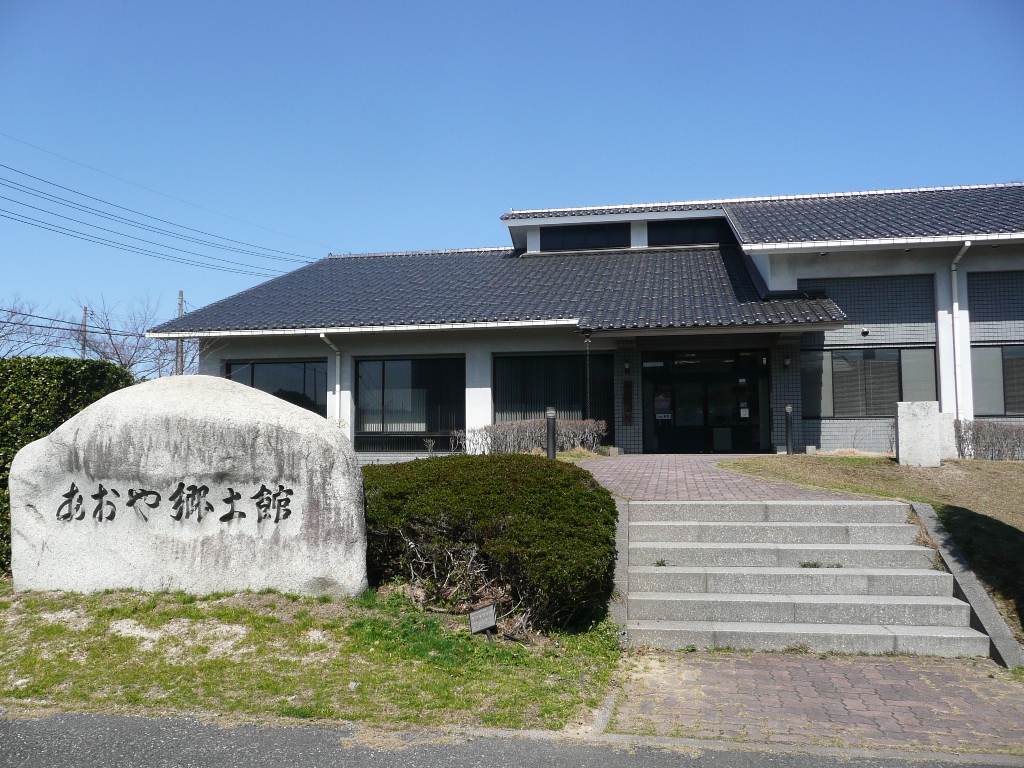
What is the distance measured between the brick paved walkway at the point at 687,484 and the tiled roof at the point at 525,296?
13.3 ft

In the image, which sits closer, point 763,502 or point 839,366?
point 763,502

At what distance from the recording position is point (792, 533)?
787 cm

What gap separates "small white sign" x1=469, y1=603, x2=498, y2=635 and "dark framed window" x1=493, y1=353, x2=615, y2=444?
1107cm

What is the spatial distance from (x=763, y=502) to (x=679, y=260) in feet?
43.3

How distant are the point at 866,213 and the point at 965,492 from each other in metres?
10.8

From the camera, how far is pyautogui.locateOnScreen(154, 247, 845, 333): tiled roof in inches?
639

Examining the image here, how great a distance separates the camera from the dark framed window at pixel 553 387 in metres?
17.4

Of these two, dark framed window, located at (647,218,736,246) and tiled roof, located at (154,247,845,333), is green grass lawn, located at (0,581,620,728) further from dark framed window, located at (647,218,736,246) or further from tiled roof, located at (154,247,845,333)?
dark framed window, located at (647,218,736,246)

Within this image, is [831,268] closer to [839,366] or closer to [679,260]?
[839,366]

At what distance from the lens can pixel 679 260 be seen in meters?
20.6

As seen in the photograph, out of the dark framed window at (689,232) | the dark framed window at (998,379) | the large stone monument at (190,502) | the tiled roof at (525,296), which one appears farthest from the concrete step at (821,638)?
the dark framed window at (689,232)

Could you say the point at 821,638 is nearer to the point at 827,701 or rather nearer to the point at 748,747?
the point at 827,701

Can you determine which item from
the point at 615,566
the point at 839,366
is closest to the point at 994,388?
the point at 839,366

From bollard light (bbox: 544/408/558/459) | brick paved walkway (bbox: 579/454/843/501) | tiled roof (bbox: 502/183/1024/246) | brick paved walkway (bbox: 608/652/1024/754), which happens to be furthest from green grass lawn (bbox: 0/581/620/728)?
tiled roof (bbox: 502/183/1024/246)
